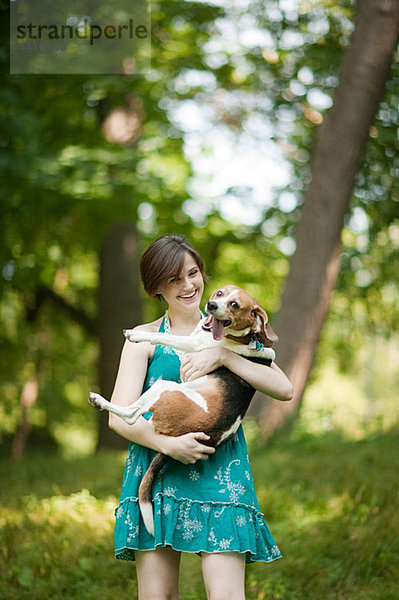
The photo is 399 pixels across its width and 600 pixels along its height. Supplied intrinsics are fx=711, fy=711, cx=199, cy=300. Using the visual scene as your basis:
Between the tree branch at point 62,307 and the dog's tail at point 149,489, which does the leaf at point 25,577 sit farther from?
the tree branch at point 62,307

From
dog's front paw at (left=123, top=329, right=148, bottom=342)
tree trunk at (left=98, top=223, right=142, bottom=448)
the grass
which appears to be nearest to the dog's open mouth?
dog's front paw at (left=123, top=329, right=148, bottom=342)

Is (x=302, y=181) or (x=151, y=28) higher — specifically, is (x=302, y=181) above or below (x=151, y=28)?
below

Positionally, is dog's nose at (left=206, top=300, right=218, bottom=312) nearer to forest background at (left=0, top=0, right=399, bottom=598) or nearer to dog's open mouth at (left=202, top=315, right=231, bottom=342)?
dog's open mouth at (left=202, top=315, right=231, bottom=342)

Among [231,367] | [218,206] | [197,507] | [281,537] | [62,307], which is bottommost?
[281,537]

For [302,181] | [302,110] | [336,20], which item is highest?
[336,20]

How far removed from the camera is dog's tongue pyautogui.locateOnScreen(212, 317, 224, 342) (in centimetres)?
301

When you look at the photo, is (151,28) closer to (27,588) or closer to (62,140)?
(62,140)

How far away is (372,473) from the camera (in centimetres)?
752

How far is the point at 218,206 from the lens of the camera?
16.2 meters

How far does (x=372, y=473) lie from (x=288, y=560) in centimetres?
228

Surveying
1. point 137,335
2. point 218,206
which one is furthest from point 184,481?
point 218,206

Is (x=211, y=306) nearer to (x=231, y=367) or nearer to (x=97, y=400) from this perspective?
(x=231, y=367)

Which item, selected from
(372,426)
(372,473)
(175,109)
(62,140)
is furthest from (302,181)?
(372,473)

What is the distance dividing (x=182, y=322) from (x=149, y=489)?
2.69 ft
